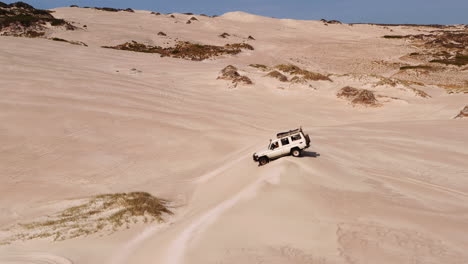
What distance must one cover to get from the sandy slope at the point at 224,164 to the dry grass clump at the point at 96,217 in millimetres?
517

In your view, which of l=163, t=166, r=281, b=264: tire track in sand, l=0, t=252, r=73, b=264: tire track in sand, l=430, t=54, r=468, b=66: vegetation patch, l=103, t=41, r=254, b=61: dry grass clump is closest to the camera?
l=163, t=166, r=281, b=264: tire track in sand

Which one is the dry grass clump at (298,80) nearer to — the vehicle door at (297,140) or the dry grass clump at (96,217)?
the vehicle door at (297,140)

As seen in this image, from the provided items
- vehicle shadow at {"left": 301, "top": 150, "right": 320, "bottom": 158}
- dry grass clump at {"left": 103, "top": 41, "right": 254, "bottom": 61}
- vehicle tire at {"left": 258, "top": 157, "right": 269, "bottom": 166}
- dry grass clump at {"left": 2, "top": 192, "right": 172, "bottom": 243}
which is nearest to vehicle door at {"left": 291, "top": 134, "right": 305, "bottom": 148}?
vehicle shadow at {"left": 301, "top": 150, "right": 320, "bottom": 158}

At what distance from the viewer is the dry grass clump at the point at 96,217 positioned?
978 centimetres

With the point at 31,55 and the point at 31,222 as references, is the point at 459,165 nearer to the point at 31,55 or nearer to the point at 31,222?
the point at 31,222

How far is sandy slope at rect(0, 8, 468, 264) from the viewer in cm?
815

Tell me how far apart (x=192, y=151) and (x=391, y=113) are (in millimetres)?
17412

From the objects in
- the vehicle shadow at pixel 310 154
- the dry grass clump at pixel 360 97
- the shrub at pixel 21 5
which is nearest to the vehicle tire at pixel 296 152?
the vehicle shadow at pixel 310 154

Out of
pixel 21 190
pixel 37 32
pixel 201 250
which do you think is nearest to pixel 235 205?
pixel 201 250

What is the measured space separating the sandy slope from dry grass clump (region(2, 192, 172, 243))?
52cm

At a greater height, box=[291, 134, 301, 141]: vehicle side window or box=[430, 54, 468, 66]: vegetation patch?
box=[430, 54, 468, 66]: vegetation patch

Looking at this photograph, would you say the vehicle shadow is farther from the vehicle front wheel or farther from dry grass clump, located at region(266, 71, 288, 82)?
dry grass clump, located at region(266, 71, 288, 82)

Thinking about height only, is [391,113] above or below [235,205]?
above

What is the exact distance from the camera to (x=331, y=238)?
800 centimetres
